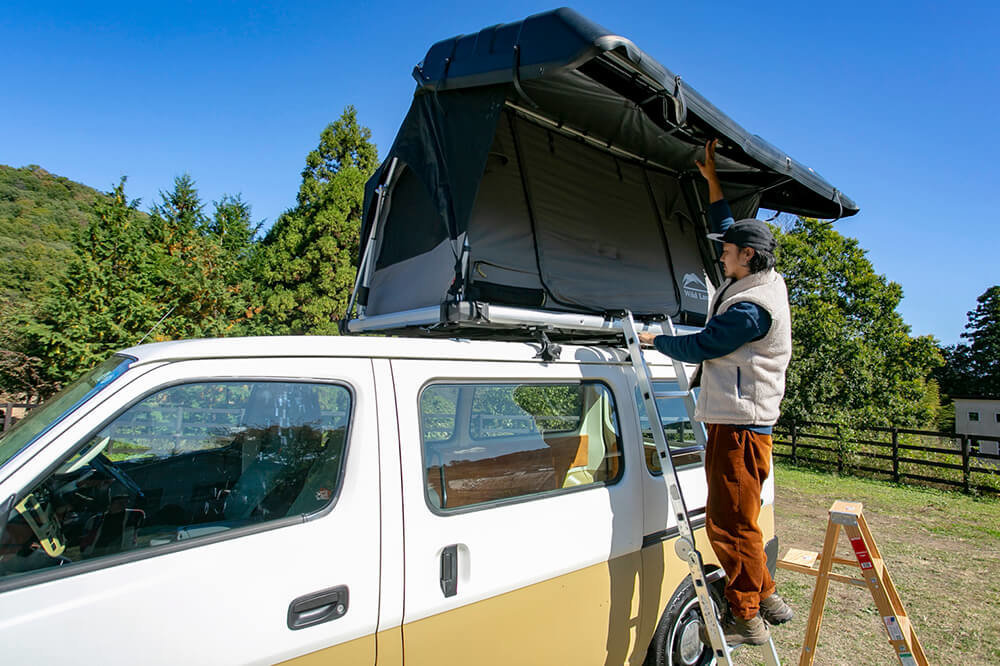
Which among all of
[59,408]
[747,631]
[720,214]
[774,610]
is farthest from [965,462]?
[59,408]

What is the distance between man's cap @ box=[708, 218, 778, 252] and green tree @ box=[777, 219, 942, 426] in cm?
1748

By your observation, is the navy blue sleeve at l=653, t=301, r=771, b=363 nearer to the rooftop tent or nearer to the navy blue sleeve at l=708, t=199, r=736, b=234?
the rooftop tent

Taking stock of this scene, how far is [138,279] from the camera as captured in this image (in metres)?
10.1

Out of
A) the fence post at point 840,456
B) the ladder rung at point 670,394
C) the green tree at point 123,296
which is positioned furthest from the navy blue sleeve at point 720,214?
the fence post at point 840,456

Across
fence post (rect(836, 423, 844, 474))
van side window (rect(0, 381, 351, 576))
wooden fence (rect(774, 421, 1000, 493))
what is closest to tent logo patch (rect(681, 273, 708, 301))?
van side window (rect(0, 381, 351, 576))

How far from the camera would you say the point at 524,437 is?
8.45 feet

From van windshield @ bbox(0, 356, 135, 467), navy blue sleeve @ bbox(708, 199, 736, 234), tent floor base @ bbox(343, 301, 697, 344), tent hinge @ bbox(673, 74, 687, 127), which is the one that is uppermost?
tent hinge @ bbox(673, 74, 687, 127)

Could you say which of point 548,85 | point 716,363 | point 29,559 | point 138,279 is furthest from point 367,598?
point 138,279

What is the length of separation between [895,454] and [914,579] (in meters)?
7.52

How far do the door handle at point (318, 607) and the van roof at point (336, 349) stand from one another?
0.74 m

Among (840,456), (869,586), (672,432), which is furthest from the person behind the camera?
(840,456)

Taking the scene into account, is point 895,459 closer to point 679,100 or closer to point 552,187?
point 552,187

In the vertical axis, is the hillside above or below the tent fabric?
above

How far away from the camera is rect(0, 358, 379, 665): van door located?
4.24ft
